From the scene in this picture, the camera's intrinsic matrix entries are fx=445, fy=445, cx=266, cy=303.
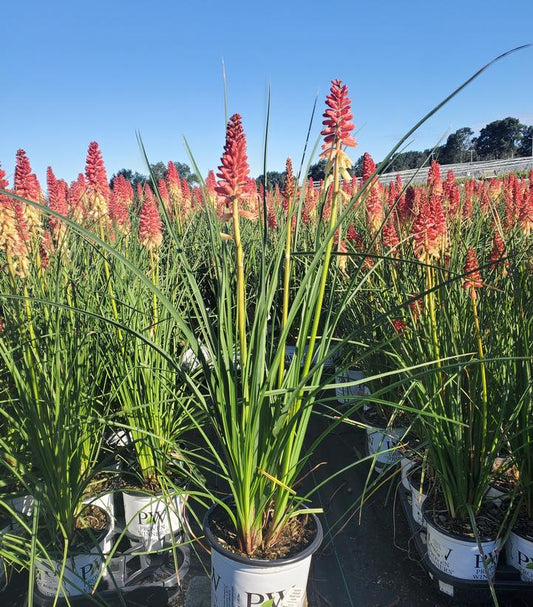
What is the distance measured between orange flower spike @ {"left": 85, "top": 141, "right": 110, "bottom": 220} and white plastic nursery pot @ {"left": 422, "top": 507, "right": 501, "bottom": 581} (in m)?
2.54

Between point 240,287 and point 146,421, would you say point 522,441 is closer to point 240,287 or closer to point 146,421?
point 240,287

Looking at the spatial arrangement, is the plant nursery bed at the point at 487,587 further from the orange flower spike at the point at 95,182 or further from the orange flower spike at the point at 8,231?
the orange flower spike at the point at 95,182

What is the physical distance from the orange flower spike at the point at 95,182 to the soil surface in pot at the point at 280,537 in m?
1.94

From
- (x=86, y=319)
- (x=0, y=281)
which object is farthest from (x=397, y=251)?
(x=0, y=281)

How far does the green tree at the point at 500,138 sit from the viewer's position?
57.0 meters

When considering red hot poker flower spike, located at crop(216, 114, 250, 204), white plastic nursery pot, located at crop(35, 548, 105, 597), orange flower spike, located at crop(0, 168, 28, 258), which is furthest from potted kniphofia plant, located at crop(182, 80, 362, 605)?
orange flower spike, located at crop(0, 168, 28, 258)

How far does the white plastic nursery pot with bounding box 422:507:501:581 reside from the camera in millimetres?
1846

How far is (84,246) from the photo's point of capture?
2811 millimetres

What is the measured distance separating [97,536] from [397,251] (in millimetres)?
2330

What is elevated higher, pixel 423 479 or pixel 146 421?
pixel 146 421

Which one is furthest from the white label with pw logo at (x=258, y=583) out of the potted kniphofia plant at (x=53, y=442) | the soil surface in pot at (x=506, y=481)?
the soil surface in pot at (x=506, y=481)

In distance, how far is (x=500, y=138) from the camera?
5931 cm

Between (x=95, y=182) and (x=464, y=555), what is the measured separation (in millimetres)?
2867

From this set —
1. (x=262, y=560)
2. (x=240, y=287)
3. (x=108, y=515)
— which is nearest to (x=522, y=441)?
(x=262, y=560)
